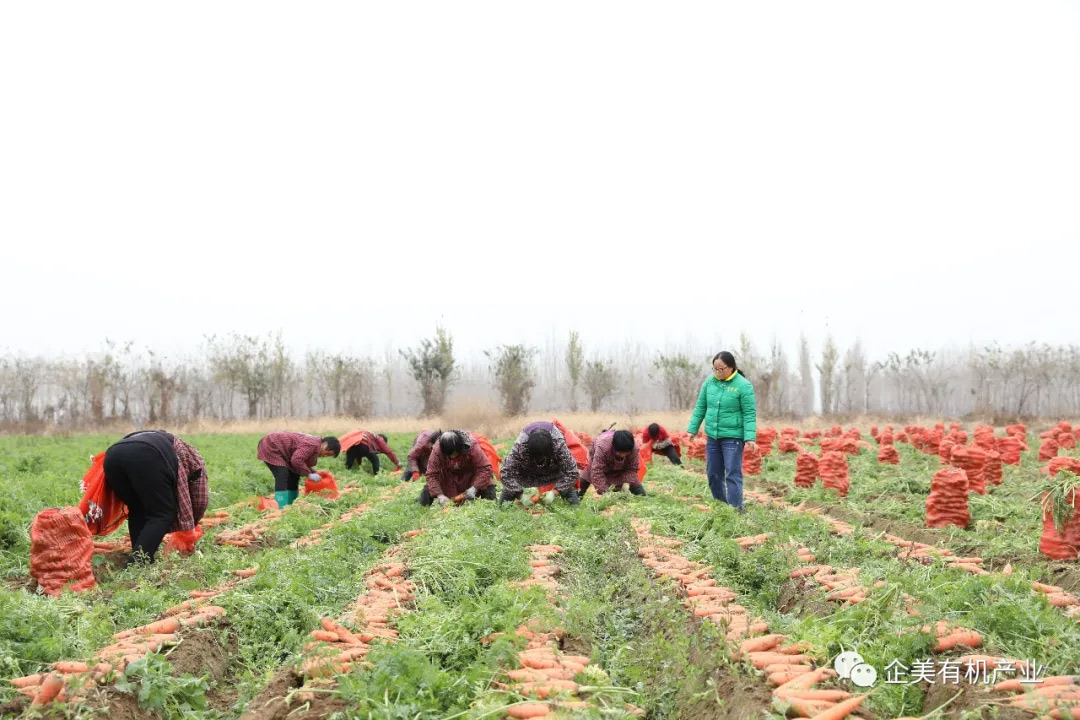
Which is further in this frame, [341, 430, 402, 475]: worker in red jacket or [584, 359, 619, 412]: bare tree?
[584, 359, 619, 412]: bare tree

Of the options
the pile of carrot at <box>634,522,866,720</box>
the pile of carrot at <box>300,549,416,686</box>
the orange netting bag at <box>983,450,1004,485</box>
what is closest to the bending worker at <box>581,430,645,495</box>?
the pile of carrot at <box>634,522,866,720</box>

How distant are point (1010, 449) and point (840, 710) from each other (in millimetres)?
13180

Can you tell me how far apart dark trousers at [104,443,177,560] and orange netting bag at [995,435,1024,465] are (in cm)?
1389

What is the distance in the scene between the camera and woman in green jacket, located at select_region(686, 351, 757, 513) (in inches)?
332

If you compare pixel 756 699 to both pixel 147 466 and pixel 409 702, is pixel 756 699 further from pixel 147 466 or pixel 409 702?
pixel 147 466

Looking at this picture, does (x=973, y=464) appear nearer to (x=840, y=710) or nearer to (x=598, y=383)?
(x=840, y=710)

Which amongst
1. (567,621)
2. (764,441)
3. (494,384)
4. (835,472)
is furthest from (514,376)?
(567,621)

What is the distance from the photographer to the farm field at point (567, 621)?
133 inches

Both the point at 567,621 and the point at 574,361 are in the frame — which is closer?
the point at 567,621

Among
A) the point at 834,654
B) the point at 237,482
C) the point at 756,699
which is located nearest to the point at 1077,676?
the point at 834,654

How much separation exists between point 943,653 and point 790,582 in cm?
171

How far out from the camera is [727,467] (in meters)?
8.66

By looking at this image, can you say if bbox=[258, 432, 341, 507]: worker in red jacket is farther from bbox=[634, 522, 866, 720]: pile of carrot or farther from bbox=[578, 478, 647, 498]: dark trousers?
bbox=[634, 522, 866, 720]: pile of carrot

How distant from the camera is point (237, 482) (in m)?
12.8
